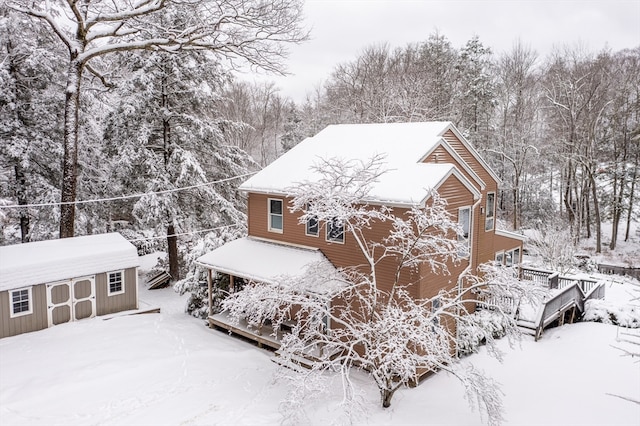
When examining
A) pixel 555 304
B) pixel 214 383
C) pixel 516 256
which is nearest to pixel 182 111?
pixel 214 383

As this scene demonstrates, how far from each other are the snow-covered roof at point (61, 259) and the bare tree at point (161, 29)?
215cm

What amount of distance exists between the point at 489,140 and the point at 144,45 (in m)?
27.6

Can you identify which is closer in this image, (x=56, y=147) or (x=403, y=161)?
(x=403, y=161)

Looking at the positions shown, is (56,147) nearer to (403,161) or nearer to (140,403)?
(140,403)

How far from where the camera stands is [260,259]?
14281mm

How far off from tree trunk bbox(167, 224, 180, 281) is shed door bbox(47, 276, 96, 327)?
5.28 metres

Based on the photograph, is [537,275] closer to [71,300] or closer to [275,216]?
[275,216]

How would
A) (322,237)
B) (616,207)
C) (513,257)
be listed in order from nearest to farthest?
(322,237) → (513,257) → (616,207)

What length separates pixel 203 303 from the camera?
16.6 meters

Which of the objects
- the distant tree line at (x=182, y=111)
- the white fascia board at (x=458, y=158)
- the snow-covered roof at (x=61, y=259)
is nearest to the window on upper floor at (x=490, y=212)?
the white fascia board at (x=458, y=158)

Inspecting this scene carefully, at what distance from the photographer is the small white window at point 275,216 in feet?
49.5

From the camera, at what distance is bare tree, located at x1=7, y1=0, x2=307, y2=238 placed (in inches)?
559

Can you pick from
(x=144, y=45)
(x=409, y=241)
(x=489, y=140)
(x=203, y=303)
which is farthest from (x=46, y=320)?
(x=489, y=140)

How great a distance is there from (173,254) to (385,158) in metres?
12.1
